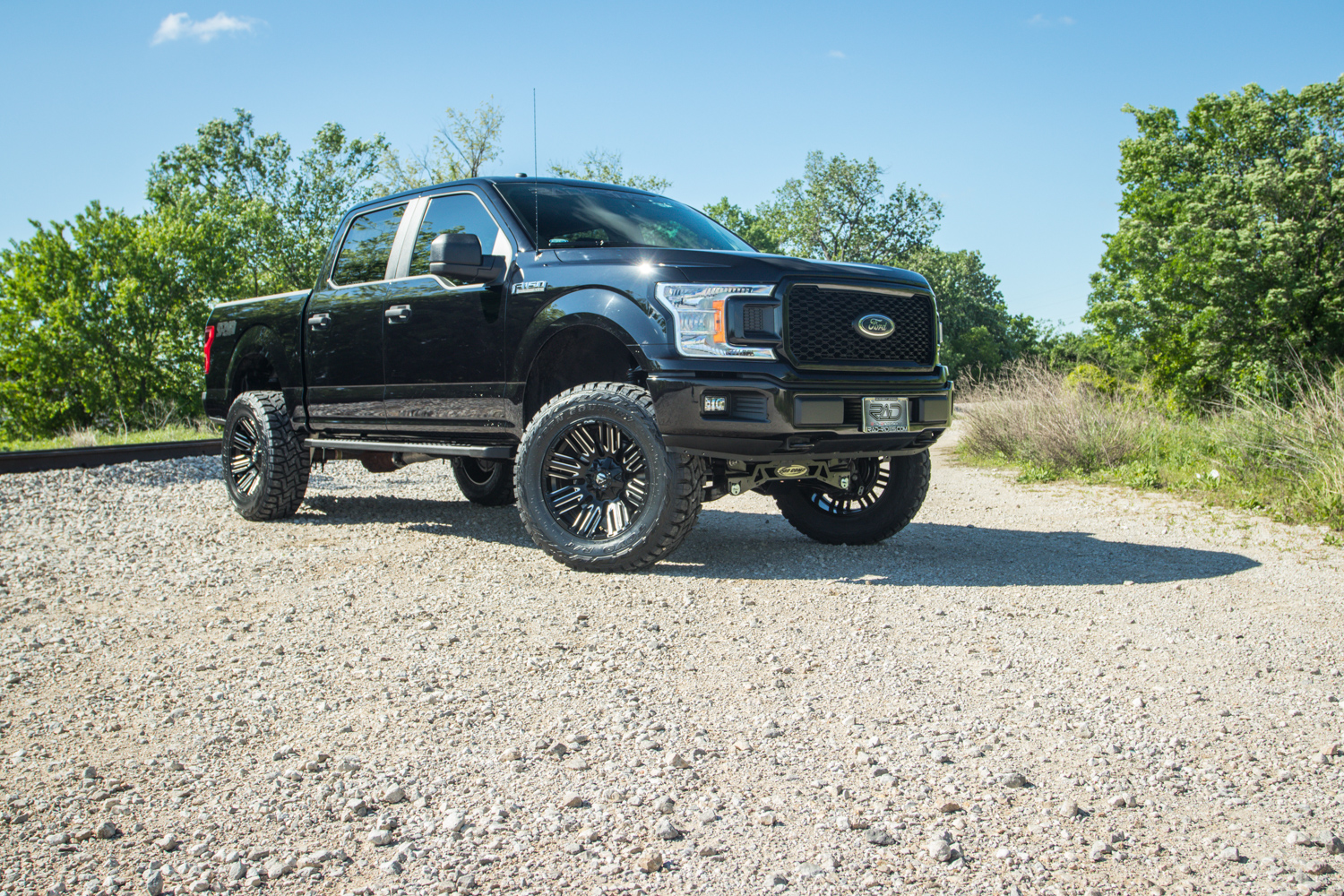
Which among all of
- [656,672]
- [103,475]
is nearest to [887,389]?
[656,672]

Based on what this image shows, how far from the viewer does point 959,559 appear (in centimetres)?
571

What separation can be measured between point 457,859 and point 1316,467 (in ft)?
24.3

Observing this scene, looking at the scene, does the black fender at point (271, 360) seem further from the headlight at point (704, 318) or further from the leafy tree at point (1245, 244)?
the leafy tree at point (1245, 244)

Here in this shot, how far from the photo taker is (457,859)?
2.22 meters

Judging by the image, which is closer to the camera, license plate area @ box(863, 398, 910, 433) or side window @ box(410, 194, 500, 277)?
license plate area @ box(863, 398, 910, 433)

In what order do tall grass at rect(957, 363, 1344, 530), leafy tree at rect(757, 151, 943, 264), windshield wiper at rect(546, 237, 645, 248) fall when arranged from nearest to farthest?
windshield wiper at rect(546, 237, 645, 248), tall grass at rect(957, 363, 1344, 530), leafy tree at rect(757, 151, 943, 264)

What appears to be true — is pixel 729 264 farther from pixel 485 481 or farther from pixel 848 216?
pixel 848 216

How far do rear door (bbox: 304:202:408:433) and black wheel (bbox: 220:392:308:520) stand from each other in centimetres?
31

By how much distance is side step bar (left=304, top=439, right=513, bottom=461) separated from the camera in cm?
563

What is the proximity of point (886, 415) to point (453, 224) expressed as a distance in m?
2.98

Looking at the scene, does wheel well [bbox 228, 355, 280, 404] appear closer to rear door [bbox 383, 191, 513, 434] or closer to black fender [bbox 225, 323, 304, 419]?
black fender [bbox 225, 323, 304, 419]

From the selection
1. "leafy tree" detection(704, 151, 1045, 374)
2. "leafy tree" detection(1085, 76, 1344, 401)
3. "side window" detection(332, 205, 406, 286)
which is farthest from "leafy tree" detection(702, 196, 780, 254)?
"side window" detection(332, 205, 406, 286)

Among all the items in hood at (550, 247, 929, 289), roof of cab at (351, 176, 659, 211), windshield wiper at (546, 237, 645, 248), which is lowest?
hood at (550, 247, 929, 289)

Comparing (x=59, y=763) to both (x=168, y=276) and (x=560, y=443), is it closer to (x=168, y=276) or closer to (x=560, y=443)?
(x=560, y=443)
